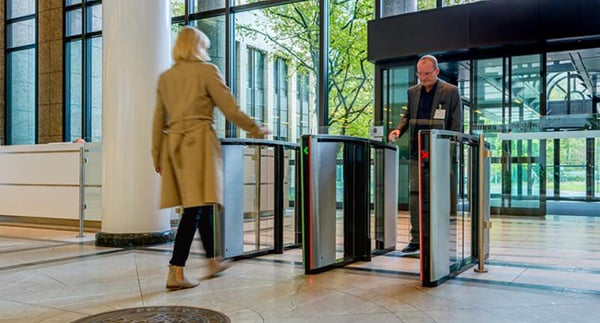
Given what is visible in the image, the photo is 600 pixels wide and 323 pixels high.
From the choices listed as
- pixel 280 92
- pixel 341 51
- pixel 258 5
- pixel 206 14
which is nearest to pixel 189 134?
pixel 341 51

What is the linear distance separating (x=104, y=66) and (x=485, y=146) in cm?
345

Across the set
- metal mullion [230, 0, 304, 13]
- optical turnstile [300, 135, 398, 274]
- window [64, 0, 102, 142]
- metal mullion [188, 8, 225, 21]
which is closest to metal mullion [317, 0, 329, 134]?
metal mullion [230, 0, 304, 13]

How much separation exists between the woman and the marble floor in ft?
1.35

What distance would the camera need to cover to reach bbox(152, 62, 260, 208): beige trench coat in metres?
3.14

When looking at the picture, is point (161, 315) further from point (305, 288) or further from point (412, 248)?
point (412, 248)

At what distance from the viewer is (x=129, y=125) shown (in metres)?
5.07

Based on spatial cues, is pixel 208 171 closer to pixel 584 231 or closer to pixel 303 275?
pixel 303 275

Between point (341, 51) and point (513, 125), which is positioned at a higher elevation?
point (341, 51)

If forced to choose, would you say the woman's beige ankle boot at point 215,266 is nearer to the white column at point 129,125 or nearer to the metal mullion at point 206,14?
the white column at point 129,125

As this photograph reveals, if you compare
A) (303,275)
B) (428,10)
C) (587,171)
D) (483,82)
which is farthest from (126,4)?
(587,171)

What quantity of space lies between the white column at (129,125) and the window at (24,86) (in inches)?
325

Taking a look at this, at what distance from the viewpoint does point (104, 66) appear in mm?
5188

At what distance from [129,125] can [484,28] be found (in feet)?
16.8

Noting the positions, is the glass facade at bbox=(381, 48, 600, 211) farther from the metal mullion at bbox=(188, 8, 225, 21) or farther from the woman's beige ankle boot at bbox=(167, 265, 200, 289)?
the woman's beige ankle boot at bbox=(167, 265, 200, 289)
